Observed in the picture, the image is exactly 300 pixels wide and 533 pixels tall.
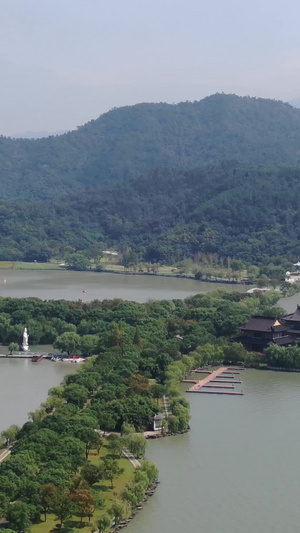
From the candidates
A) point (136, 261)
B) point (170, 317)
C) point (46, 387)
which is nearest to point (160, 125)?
point (136, 261)

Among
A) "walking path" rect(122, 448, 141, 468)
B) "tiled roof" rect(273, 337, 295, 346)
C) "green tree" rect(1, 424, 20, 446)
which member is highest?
"tiled roof" rect(273, 337, 295, 346)

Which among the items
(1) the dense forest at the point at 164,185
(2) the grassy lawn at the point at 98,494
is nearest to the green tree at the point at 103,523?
(2) the grassy lawn at the point at 98,494

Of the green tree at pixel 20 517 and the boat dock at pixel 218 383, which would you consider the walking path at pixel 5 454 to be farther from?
the boat dock at pixel 218 383

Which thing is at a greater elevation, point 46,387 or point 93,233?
point 93,233

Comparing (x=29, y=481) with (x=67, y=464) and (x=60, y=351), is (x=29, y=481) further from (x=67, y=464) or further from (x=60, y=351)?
(x=60, y=351)

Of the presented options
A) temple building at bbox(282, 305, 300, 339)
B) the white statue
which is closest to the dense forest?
temple building at bbox(282, 305, 300, 339)

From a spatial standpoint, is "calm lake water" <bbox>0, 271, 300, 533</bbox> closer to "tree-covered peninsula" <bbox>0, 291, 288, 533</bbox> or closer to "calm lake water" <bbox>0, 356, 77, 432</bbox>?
"calm lake water" <bbox>0, 356, 77, 432</bbox>
